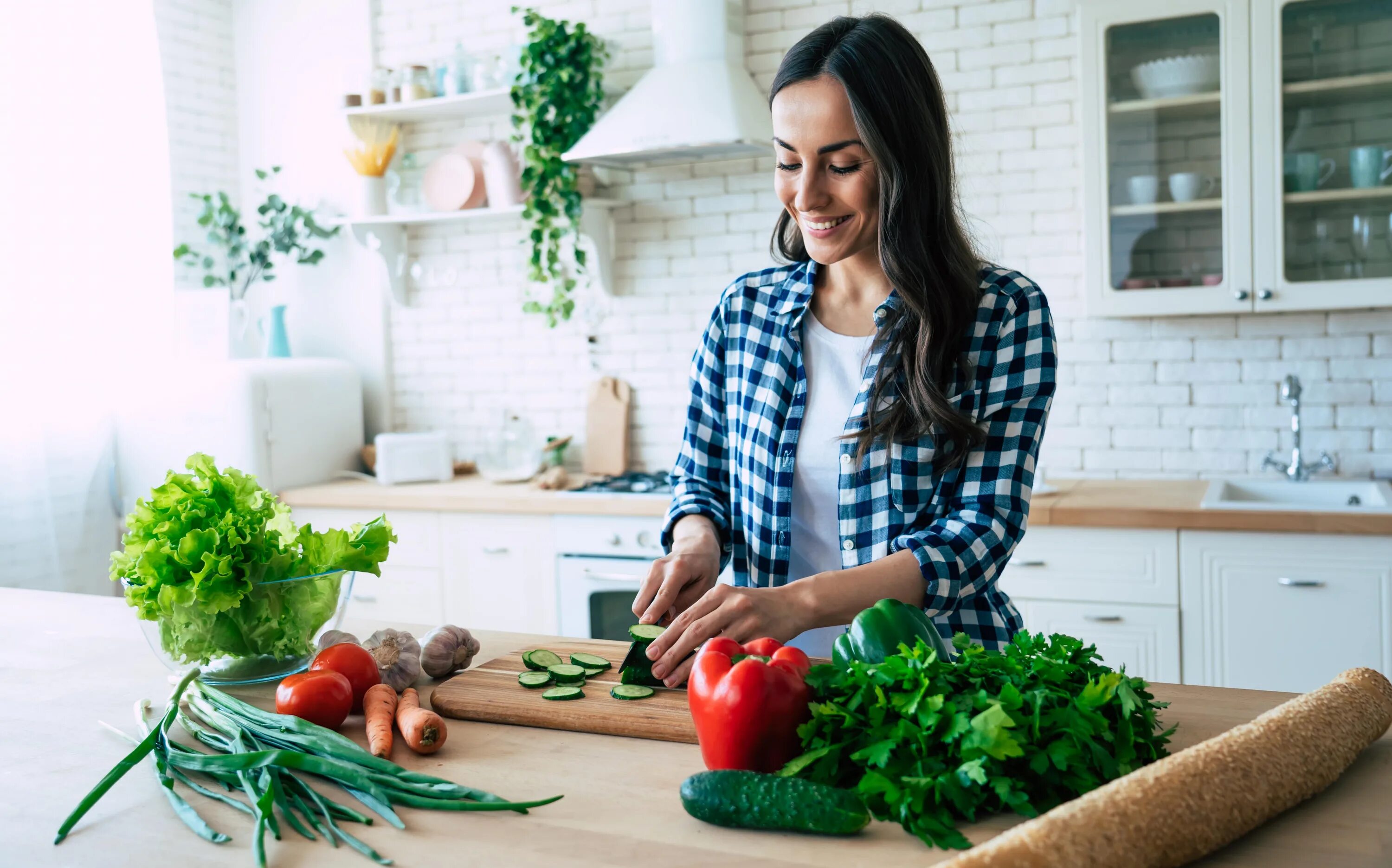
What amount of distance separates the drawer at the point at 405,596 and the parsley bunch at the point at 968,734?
117 inches

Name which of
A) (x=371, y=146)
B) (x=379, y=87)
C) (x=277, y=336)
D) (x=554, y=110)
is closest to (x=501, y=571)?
(x=277, y=336)

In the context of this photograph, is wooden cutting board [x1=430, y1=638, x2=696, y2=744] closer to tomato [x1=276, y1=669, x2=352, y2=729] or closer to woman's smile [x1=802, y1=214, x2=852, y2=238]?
tomato [x1=276, y1=669, x2=352, y2=729]

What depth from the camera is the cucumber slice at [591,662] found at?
1.64 meters

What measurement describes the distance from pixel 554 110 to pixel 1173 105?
197 centimetres

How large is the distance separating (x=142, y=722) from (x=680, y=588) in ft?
2.40

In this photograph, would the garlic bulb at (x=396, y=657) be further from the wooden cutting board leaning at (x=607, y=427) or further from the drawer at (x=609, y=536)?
the wooden cutting board leaning at (x=607, y=427)

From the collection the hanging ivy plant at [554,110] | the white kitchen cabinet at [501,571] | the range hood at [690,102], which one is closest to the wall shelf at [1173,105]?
the range hood at [690,102]

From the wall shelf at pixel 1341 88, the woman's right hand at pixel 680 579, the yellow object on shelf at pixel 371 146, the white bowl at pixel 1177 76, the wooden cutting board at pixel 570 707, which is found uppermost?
the yellow object on shelf at pixel 371 146

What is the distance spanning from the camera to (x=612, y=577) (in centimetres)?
363

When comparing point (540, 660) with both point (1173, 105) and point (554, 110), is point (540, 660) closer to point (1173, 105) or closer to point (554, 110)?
point (1173, 105)

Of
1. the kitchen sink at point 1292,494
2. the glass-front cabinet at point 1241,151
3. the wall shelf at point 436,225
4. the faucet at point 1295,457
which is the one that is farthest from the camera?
the wall shelf at point 436,225

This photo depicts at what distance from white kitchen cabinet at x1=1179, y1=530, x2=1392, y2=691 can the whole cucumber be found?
225cm

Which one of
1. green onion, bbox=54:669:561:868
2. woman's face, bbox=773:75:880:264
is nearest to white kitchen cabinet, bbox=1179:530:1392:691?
woman's face, bbox=773:75:880:264

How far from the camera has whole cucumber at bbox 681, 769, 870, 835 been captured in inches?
41.9
